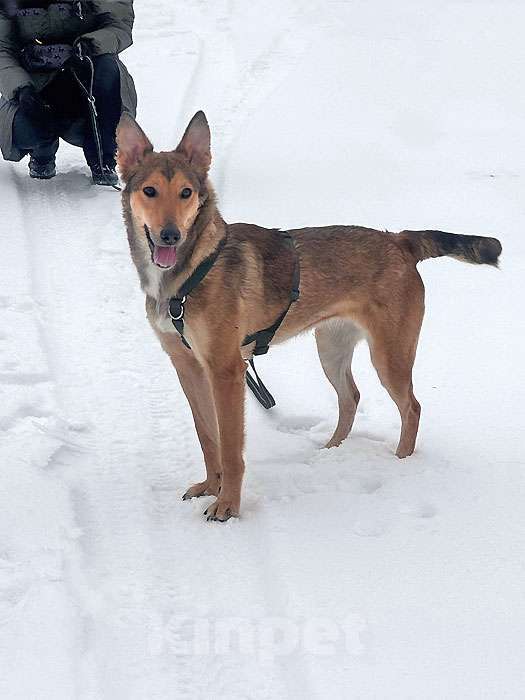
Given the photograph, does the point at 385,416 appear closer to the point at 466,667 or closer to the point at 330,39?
the point at 466,667

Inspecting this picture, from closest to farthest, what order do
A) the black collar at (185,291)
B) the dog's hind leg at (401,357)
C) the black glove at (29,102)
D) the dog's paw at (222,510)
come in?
the black collar at (185,291) < the dog's paw at (222,510) < the dog's hind leg at (401,357) < the black glove at (29,102)

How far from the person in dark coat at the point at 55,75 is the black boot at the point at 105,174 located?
3.5 inches

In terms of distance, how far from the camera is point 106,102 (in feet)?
25.9

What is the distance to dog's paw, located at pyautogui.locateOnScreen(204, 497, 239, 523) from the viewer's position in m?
4.02

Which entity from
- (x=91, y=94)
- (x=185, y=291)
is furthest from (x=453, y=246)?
(x=91, y=94)

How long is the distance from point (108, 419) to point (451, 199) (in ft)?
14.4

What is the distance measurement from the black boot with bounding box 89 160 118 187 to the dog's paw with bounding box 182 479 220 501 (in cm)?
437

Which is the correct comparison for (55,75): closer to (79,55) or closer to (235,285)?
(79,55)

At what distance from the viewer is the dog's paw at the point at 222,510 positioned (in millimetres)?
4020

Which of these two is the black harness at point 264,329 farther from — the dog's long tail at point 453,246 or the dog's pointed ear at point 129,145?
the dog's long tail at point 453,246

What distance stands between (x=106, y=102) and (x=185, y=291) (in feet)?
14.5

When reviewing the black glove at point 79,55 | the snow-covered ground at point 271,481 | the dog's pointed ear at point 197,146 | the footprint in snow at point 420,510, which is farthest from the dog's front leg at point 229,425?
the black glove at point 79,55

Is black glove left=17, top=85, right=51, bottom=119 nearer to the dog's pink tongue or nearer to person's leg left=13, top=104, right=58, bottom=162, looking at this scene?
person's leg left=13, top=104, right=58, bottom=162

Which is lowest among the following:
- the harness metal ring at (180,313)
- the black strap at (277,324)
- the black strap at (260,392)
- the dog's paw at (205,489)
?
the black strap at (260,392)
